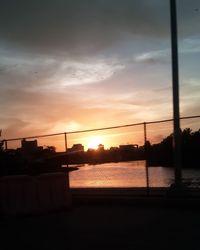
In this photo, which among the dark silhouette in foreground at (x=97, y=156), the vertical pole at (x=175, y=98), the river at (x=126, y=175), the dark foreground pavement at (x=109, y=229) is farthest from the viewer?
the river at (x=126, y=175)

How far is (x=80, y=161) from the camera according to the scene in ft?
61.8

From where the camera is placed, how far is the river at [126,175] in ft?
57.6

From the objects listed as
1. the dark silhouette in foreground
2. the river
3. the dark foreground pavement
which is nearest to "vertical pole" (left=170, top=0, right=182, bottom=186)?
the dark foreground pavement

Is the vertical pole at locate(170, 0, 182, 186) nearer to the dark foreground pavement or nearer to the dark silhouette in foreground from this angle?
the dark foreground pavement

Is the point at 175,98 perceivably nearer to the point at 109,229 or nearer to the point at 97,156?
the point at 109,229

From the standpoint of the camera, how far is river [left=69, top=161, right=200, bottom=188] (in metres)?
17.5

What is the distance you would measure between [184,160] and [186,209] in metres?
3.90

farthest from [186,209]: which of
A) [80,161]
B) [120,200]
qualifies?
[80,161]

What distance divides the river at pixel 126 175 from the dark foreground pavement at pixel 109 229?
276cm

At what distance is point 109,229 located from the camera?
37.9 feet

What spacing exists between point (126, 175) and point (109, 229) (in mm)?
6476

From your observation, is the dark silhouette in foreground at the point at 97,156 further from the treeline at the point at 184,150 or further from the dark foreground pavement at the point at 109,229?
the dark foreground pavement at the point at 109,229

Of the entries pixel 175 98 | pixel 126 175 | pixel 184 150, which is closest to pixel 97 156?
pixel 126 175

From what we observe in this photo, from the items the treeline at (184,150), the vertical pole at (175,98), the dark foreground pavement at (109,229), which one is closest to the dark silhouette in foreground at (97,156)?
the treeline at (184,150)
